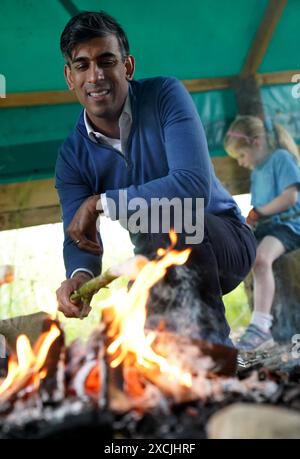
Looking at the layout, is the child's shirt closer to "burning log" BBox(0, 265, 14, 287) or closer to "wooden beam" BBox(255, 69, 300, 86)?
"wooden beam" BBox(255, 69, 300, 86)

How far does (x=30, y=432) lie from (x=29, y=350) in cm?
82

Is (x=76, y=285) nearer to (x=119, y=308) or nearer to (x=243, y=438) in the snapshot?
(x=119, y=308)

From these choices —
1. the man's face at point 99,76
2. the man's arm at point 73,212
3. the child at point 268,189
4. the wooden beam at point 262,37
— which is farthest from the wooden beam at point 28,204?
the wooden beam at point 262,37

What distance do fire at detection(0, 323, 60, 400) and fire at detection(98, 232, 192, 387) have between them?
1.03ft

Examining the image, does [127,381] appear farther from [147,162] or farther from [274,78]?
[274,78]

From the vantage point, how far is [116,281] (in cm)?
347

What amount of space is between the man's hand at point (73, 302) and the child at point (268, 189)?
1000 mm

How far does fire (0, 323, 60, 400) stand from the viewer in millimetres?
2943

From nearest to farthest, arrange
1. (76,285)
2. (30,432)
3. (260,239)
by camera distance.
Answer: (30,432), (76,285), (260,239)

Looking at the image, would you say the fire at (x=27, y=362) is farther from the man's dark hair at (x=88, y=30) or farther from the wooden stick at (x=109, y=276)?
the man's dark hair at (x=88, y=30)

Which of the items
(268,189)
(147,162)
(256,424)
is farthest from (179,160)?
(256,424)

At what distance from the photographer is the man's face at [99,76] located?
136 inches

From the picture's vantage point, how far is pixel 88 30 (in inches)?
136
